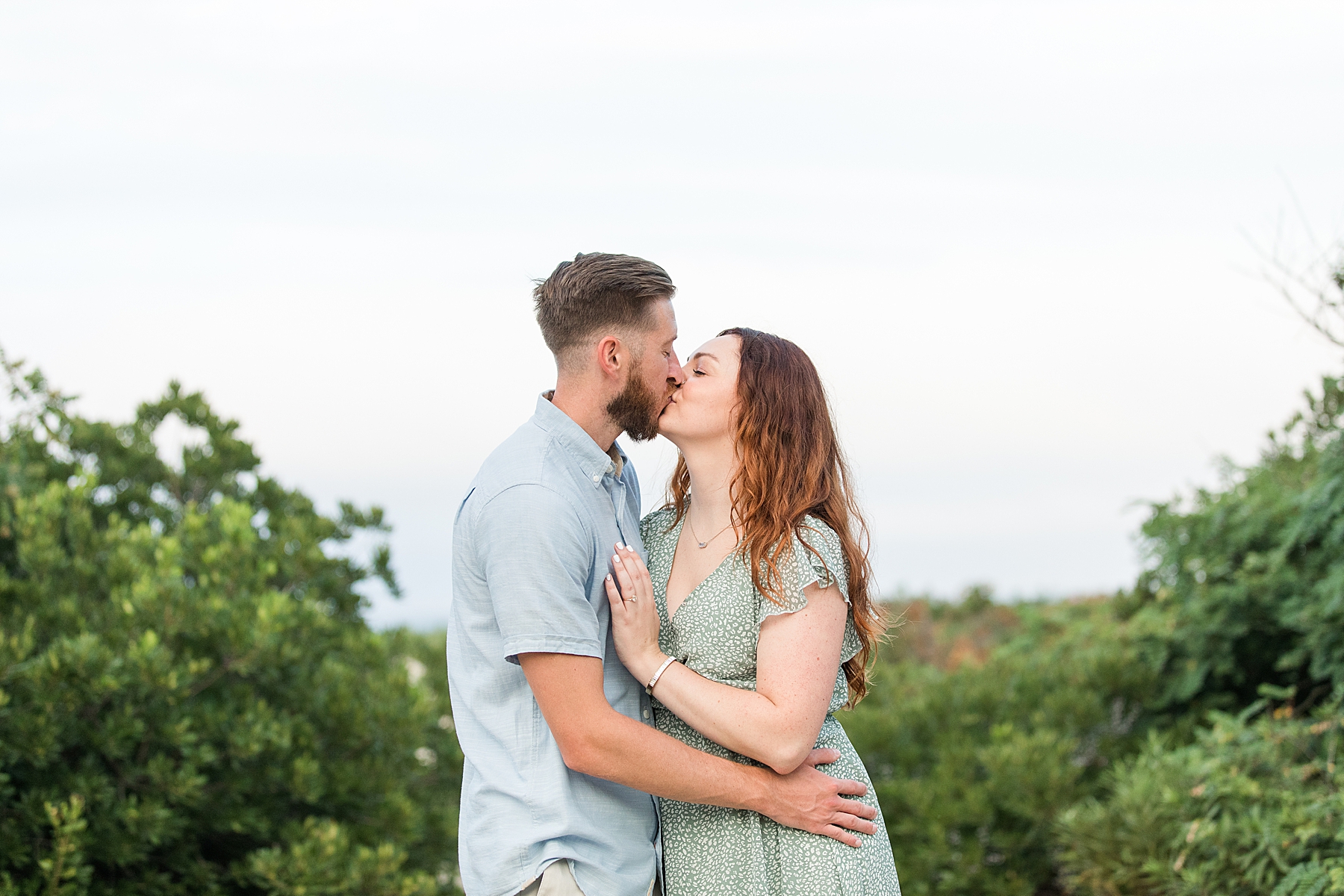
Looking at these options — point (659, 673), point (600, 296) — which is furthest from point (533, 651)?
point (600, 296)

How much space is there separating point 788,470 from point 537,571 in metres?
0.78

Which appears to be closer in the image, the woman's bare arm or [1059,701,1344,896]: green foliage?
the woman's bare arm

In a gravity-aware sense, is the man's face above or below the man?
above

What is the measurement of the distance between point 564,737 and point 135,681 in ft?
9.27

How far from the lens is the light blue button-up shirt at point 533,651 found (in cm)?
270

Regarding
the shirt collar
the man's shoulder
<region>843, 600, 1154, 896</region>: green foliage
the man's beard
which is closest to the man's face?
the man's beard

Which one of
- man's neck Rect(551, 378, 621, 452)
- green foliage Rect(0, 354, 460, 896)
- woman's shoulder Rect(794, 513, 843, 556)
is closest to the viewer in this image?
woman's shoulder Rect(794, 513, 843, 556)

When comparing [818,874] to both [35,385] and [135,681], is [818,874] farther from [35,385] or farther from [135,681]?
[35,385]

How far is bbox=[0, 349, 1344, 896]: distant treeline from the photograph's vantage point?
464 cm

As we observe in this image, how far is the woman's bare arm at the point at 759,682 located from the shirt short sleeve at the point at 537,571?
105 millimetres

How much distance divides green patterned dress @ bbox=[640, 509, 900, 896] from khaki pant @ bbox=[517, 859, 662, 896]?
37 centimetres

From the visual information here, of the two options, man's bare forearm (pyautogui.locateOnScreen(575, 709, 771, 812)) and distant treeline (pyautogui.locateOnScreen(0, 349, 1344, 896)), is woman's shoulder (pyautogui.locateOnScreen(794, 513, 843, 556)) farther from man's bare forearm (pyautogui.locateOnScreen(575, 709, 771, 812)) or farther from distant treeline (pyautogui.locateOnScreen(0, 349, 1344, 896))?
distant treeline (pyautogui.locateOnScreen(0, 349, 1344, 896))

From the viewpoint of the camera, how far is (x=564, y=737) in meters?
2.68

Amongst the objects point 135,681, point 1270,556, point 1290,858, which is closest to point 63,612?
point 135,681
